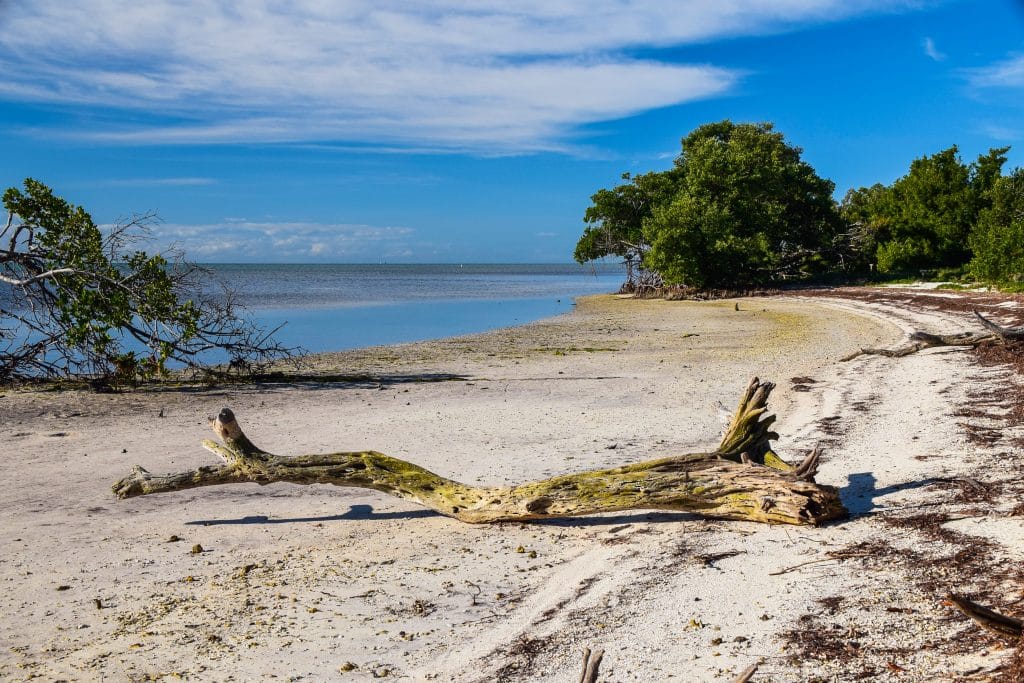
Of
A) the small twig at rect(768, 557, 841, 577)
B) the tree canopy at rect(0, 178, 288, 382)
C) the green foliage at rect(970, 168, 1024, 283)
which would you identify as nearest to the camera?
the small twig at rect(768, 557, 841, 577)

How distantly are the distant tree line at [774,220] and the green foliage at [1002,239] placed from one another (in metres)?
0.35

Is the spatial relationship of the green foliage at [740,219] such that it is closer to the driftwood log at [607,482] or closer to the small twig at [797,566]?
the driftwood log at [607,482]

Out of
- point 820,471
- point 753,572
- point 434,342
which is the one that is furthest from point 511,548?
point 434,342

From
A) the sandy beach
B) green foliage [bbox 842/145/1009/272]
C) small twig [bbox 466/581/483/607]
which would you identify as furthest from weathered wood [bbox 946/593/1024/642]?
green foliage [bbox 842/145/1009/272]

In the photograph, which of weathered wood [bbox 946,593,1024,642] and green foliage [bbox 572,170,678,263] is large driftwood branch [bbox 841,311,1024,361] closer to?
weathered wood [bbox 946,593,1024,642]

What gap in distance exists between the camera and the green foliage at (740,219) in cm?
4612

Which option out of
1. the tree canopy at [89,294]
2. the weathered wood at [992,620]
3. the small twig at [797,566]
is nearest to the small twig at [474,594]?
the small twig at [797,566]

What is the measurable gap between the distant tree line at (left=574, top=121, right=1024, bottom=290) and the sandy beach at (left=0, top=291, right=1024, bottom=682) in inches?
1360

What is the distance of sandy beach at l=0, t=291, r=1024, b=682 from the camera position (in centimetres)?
A: 461

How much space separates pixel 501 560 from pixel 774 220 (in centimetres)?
4518

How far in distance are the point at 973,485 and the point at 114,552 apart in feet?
23.8

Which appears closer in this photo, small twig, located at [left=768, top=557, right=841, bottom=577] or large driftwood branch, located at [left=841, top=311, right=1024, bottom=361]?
small twig, located at [left=768, top=557, right=841, bottom=577]

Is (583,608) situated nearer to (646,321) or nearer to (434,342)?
(434,342)

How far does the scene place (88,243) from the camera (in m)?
15.0
